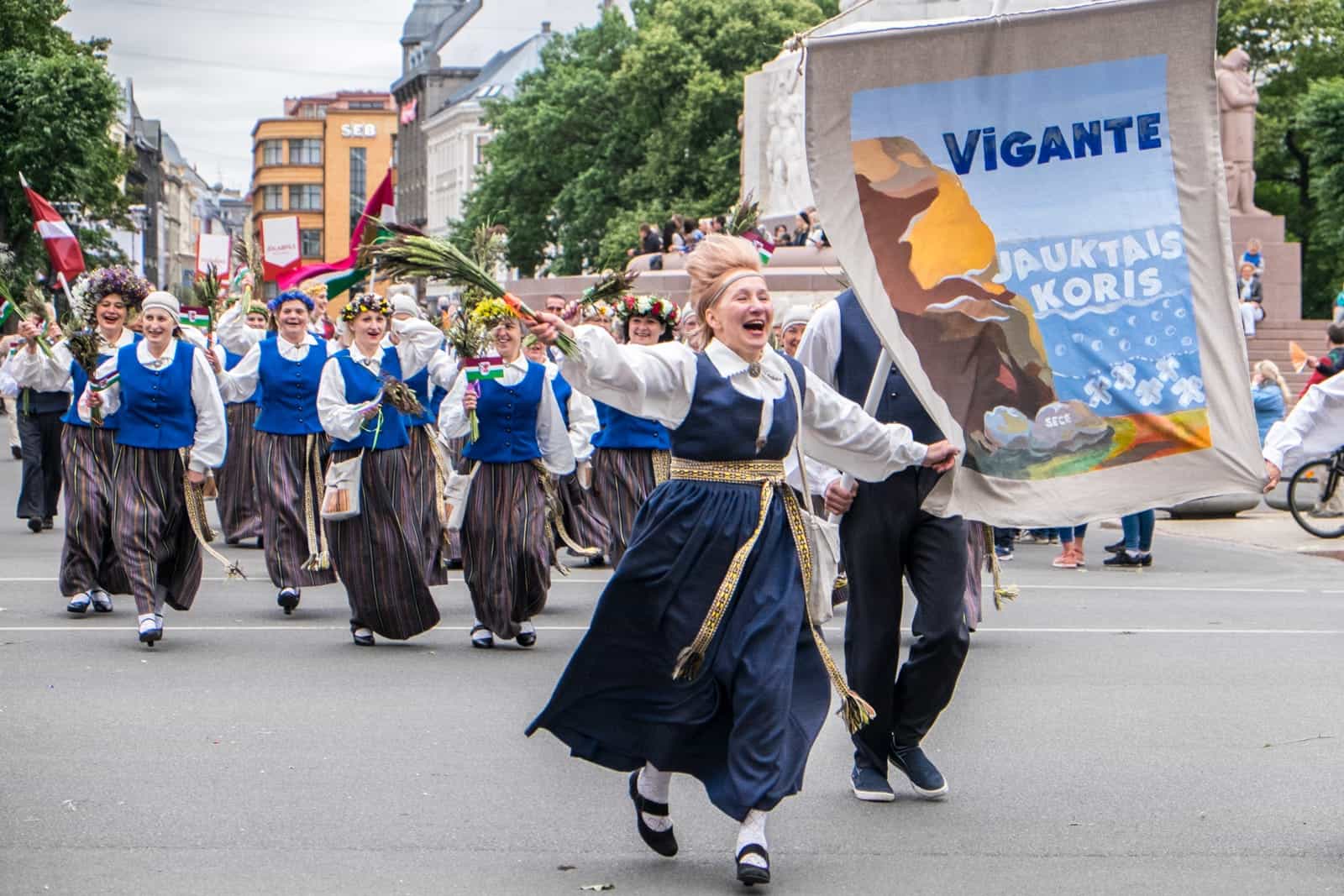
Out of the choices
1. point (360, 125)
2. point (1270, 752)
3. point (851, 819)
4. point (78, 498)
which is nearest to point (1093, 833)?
point (851, 819)

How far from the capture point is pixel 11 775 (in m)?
7.68

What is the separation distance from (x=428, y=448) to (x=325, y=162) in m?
171

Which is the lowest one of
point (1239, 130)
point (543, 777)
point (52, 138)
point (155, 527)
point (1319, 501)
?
point (543, 777)

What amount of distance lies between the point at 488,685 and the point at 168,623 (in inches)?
125

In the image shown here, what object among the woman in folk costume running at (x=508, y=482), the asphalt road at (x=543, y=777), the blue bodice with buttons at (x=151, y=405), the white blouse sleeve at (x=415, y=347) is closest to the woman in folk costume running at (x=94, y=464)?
the blue bodice with buttons at (x=151, y=405)

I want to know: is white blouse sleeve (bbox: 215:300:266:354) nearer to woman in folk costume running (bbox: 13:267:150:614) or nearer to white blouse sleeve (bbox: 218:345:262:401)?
white blouse sleeve (bbox: 218:345:262:401)

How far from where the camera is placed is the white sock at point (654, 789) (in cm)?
641

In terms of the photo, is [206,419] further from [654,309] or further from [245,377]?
[245,377]

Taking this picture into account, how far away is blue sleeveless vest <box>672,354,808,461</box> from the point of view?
6453 millimetres

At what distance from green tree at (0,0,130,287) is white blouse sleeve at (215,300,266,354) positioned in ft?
121

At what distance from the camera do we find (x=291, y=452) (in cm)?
1412

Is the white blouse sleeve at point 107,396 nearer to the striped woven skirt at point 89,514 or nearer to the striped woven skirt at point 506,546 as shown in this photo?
the striped woven skirt at point 89,514

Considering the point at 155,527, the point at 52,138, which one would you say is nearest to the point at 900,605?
the point at 155,527

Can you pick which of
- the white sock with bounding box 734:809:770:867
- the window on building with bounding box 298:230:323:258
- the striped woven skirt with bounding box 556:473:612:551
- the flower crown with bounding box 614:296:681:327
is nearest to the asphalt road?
the white sock with bounding box 734:809:770:867
